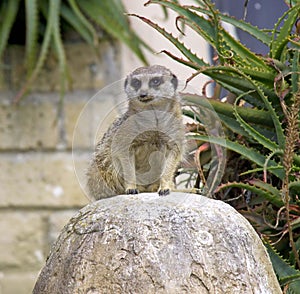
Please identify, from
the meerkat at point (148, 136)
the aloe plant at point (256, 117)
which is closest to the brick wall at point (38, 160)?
the aloe plant at point (256, 117)

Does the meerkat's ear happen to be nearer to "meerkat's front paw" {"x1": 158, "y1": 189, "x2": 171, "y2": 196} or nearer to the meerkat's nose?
the meerkat's nose

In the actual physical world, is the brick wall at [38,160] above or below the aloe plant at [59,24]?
below

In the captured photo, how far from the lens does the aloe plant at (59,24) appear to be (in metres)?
2.75

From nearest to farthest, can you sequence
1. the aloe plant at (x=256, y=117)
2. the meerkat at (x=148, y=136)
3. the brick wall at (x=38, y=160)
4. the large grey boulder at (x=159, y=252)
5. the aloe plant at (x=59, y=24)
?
the large grey boulder at (x=159, y=252) < the meerkat at (x=148, y=136) < the aloe plant at (x=256, y=117) < the aloe plant at (x=59, y=24) < the brick wall at (x=38, y=160)

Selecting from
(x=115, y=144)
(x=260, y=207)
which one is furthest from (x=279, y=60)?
(x=115, y=144)

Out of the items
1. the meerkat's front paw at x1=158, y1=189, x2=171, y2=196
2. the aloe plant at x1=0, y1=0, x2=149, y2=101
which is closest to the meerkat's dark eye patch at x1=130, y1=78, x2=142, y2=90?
the meerkat's front paw at x1=158, y1=189, x2=171, y2=196

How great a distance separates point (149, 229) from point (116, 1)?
1.70 metres

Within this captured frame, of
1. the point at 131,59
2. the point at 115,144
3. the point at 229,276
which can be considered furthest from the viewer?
the point at 131,59

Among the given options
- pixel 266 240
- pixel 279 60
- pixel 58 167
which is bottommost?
pixel 58 167

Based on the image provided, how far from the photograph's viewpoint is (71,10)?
9.39 ft

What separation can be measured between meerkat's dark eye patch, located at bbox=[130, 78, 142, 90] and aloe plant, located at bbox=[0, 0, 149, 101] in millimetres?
1470

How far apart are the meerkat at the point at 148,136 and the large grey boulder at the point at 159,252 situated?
0.18 ft

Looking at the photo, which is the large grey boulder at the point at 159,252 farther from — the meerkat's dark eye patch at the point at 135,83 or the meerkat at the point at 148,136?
the meerkat's dark eye patch at the point at 135,83

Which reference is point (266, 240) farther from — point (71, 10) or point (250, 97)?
point (71, 10)
